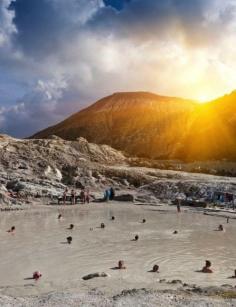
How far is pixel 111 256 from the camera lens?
2334 cm

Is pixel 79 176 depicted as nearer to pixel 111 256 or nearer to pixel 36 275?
pixel 111 256

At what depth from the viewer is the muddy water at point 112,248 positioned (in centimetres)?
1923

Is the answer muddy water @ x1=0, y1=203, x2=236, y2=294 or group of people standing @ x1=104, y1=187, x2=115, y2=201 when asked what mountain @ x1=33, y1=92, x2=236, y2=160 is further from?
muddy water @ x1=0, y1=203, x2=236, y2=294

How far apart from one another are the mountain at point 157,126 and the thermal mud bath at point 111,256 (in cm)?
5024

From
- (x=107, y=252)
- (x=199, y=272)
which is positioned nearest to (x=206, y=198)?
(x=107, y=252)

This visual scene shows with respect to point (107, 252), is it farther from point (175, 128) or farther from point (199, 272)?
point (175, 128)

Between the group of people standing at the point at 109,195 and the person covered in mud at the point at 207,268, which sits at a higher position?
the group of people standing at the point at 109,195

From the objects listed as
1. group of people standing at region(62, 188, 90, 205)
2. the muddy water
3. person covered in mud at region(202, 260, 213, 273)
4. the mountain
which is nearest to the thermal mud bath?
the muddy water

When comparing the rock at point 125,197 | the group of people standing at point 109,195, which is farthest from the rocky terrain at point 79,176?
the group of people standing at point 109,195

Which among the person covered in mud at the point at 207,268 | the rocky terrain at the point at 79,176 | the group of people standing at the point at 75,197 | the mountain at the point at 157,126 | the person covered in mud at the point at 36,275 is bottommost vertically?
the person covered in mud at the point at 36,275

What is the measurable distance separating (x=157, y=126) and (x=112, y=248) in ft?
312

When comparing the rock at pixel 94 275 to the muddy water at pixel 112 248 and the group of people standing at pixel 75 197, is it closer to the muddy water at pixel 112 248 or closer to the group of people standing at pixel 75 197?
the muddy water at pixel 112 248

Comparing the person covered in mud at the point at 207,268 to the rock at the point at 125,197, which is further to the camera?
the rock at the point at 125,197

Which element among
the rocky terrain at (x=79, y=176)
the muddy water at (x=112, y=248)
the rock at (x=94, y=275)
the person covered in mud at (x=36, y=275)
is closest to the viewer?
the rock at (x=94, y=275)
